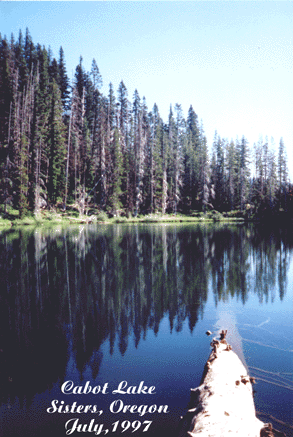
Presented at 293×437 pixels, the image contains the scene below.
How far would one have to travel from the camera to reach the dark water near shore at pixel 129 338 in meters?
4.28

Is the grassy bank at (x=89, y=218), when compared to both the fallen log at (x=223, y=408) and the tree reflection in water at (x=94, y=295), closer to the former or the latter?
the tree reflection in water at (x=94, y=295)

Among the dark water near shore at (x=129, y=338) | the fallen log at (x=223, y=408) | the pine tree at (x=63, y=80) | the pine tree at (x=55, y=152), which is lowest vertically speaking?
the dark water near shore at (x=129, y=338)

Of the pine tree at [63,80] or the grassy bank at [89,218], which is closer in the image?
the grassy bank at [89,218]

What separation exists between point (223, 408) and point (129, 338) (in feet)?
11.9

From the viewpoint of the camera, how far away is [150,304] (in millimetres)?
9008

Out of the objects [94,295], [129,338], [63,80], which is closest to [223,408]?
[129,338]

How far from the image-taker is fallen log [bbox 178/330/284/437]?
2.97 metres

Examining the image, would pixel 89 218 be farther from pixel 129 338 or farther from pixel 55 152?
pixel 129 338

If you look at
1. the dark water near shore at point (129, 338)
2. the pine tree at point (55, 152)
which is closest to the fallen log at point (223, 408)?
the dark water near shore at point (129, 338)

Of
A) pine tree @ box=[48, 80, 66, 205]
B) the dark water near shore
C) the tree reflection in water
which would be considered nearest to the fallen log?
the dark water near shore

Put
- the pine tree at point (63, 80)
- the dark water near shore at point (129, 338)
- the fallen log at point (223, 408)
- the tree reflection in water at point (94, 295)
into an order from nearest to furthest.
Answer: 1. the fallen log at point (223, 408)
2. the dark water near shore at point (129, 338)
3. the tree reflection in water at point (94, 295)
4. the pine tree at point (63, 80)

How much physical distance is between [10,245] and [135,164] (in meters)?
44.1

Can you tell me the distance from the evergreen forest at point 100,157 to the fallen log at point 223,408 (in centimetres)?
3905

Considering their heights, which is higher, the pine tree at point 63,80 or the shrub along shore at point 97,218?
the pine tree at point 63,80
